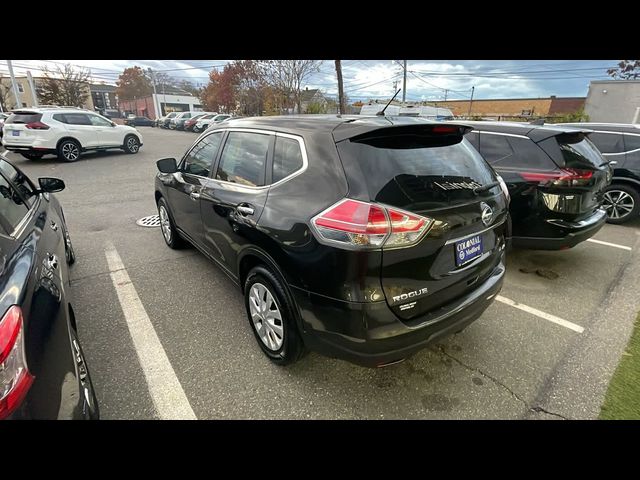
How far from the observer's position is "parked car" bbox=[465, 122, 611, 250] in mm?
3697

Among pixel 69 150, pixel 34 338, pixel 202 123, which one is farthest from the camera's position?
pixel 202 123

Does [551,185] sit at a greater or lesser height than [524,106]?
lesser

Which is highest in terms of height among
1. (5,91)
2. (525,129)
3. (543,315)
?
(5,91)

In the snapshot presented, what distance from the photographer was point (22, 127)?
10539 millimetres

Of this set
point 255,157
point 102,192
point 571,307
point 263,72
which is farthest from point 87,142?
point 263,72

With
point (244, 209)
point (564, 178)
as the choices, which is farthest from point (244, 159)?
point (564, 178)

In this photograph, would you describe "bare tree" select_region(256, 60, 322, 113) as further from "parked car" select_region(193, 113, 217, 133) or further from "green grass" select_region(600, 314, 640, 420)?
"green grass" select_region(600, 314, 640, 420)

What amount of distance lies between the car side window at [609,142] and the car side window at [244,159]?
21.7 feet

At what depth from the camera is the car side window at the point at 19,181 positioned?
2727mm

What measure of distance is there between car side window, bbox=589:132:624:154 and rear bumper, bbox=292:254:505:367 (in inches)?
239

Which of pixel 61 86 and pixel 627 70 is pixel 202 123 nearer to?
pixel 61 86

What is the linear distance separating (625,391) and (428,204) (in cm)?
195

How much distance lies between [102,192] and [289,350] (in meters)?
7.78

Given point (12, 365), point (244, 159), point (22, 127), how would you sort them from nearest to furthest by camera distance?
1. point (12, 365)
2. point (244, 159)
3. point (22, 127)
